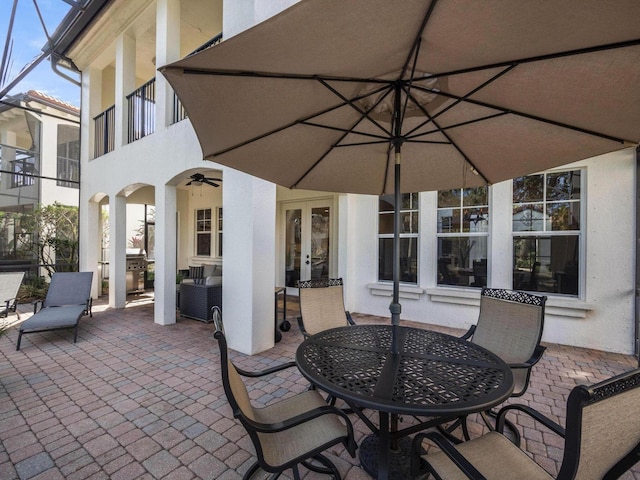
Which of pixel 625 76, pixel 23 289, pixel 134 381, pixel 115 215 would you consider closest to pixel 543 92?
pixel 625 76

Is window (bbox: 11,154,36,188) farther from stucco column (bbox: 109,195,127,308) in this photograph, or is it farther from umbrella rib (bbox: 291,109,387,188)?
umbrella rib (bbox: 291,109,387,188)

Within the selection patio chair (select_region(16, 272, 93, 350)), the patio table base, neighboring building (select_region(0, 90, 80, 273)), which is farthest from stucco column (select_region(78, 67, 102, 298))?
the patio table base

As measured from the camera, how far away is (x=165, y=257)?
17.2ft

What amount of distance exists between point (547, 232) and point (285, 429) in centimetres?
484

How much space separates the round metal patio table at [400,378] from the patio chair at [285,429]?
0.65 ft

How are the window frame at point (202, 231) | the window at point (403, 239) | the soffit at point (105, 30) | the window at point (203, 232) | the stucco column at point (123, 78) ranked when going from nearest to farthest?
the window at point (403, 239)
the soffit at point (105, 30)
the stucco column at point (123, 78)
the window frame at point (202, 231)
the window at point (203, 232)

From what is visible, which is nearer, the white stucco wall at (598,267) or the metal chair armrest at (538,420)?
the metal chair armrest at (538,420)

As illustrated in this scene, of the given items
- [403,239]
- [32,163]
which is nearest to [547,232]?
[403,239]

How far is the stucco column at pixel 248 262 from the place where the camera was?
12.8 ft

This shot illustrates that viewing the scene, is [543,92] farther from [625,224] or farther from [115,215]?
[115,215]

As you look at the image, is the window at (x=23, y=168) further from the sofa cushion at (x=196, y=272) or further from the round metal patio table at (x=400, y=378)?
the round metal patio table at (x=400, y=378)

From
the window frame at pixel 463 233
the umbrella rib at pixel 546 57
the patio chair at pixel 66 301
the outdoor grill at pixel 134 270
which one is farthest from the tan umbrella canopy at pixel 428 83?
the outdoor grill at pixel 134 270

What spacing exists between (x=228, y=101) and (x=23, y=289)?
917cm

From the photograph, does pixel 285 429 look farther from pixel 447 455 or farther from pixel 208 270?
pixel 208 270
